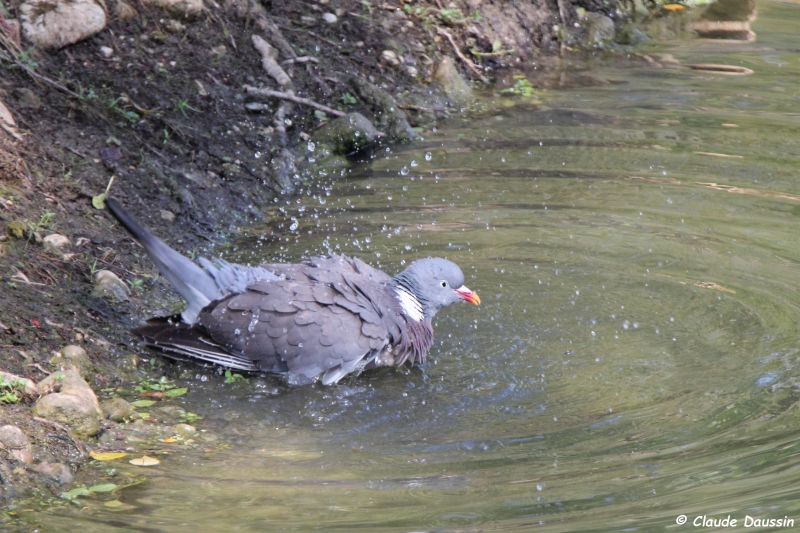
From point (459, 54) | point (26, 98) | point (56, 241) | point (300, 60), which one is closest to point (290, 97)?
point (300, 60)

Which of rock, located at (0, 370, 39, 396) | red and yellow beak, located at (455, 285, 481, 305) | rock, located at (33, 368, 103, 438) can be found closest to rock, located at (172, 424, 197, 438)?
rock, located at (33, 368, 103, 438)

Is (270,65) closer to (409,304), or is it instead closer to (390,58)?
(390,58)

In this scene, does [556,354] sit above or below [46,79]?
below

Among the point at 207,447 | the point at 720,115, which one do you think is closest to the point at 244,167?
the point at 207,447

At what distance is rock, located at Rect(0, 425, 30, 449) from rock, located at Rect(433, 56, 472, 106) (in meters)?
5.77

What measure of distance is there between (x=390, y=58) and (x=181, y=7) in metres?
2.05

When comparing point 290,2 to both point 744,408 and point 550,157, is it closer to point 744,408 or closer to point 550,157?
point 550,157

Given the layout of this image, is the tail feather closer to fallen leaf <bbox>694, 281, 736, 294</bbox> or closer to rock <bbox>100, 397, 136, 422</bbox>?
rock <bbox>100, 397, 136, 422</bbox>

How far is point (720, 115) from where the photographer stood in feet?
26.3

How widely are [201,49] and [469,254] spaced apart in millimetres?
3153

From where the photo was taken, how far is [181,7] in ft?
24.7

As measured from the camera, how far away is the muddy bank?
4.12m

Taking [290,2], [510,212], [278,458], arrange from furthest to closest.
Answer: [290,2] < [510,212] < [278,458]

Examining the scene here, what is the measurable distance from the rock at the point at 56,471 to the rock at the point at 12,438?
12 centimetres
